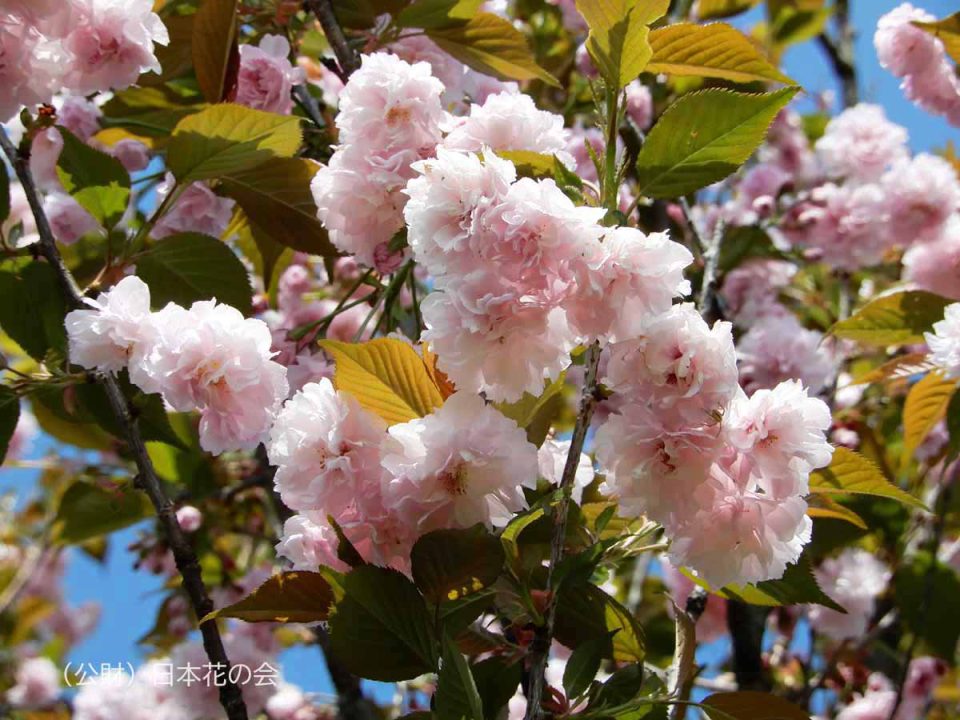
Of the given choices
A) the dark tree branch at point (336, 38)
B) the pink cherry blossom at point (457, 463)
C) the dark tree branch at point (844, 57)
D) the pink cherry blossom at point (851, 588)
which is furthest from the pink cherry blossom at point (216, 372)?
the dark tree branch at point (844, 57)

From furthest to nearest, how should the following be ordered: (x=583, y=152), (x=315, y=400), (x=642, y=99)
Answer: (x=642, y=99)
(x=583, y=152)
(x=315, y=400)

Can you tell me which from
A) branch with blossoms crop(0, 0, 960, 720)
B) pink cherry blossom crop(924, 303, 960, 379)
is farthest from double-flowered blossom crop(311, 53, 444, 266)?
pink cherry blossom crop(924, 303, 960, 379)

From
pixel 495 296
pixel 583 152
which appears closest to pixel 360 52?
pixel 583 152

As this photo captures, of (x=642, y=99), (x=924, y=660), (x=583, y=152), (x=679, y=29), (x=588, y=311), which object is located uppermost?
(x=642, y=99)

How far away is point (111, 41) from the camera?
4.38ft

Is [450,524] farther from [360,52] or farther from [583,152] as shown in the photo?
[583,152]

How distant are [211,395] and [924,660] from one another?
2.57 m

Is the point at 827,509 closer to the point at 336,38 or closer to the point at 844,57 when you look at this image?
the point at 336,38

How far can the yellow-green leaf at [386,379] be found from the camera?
3.30ft

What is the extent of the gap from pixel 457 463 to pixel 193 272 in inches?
26.6

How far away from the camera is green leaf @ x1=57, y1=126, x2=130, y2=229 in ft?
4.72

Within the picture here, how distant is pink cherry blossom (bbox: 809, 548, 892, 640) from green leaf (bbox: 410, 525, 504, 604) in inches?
75.0

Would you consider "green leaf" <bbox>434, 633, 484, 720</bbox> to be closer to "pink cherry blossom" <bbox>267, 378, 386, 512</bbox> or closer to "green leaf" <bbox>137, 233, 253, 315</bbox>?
"pink cherry blossom" <bbox>267, 378, 386, 512</bbox>

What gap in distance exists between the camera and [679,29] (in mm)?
1234
